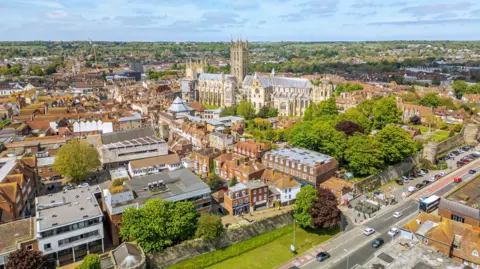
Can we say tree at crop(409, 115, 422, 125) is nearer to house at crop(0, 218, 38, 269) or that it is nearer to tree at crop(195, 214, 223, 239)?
tree at crop(195, 214, 223, 239)

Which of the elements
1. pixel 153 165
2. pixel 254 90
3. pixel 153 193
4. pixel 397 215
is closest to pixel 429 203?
pixel 397 215

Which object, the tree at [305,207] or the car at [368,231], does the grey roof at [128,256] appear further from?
the car at [368,231]

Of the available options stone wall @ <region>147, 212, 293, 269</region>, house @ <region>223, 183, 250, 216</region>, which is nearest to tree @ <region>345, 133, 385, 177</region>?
stone wall @ <region>147, 212, 293, 269</region>

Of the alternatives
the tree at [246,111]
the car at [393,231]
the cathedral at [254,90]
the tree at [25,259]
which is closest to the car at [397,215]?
the car at [393,231]

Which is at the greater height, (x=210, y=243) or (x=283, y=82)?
(x=283, y=82)

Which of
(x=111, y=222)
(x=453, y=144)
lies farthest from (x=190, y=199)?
(x=453, y=144)

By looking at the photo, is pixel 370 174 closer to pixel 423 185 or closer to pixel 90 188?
pixel 423 185

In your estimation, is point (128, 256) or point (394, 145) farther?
point (394, 145)

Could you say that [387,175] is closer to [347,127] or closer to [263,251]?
[347,127]
